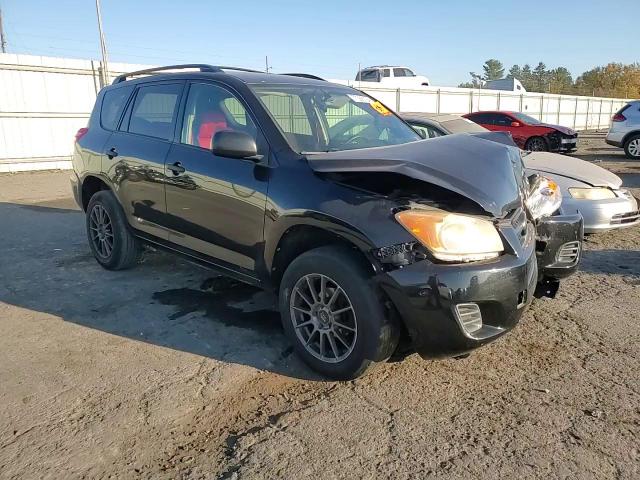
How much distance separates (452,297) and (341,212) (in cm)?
75

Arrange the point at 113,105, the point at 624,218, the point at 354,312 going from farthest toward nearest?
the point at 624,218
the point at 113,105
the point at 354,312

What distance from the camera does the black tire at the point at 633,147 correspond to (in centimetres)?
1387

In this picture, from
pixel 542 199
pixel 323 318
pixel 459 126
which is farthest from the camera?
pixel 459 126

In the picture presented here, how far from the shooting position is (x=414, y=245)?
2621 millimetres

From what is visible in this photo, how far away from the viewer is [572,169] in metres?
5.96

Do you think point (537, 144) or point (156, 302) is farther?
point (537, 144)

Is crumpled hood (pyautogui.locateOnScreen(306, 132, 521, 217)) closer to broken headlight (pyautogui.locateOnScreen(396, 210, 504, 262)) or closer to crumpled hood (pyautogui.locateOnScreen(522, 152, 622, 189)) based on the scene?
broken headlight (pyautogui.locateOnScreen(396, 210, 504, 262))

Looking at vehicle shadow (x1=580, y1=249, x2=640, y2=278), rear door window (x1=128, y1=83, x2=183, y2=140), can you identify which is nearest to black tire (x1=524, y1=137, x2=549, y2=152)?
vehicle shadow (x1=580, y1=249, x2=640, y2=278)

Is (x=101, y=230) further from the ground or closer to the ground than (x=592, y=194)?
closer to the ground

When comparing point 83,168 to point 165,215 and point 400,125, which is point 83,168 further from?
point 400,125

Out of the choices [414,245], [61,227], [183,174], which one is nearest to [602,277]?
[414,245]

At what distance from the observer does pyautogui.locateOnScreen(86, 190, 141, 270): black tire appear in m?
4.82

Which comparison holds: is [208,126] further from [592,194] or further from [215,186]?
[592,194]

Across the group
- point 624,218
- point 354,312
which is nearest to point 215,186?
point 354,312
